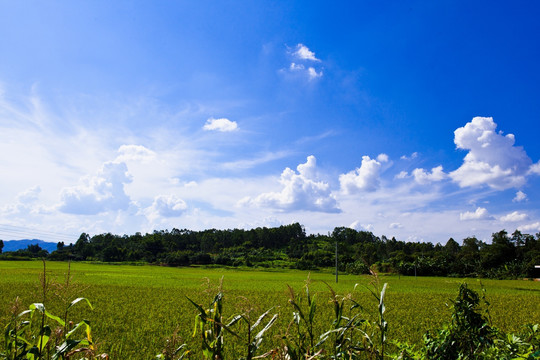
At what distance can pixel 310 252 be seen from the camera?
90.4 m

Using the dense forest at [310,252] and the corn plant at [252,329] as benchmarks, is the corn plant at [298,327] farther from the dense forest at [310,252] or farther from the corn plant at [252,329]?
the dense forest at [310,252]

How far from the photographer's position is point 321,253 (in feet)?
285

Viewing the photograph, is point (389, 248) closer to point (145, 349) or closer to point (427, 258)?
point (427, 258)

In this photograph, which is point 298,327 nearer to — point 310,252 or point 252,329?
point 252,329

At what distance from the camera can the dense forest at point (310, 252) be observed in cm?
6016

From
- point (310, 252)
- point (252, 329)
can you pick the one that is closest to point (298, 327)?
point (252, 329)

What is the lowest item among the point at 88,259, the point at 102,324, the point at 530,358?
the point at 88,259

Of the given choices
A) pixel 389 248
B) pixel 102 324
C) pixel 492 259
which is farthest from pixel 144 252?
pixel 102 324

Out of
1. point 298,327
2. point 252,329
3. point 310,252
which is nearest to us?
point 252,329

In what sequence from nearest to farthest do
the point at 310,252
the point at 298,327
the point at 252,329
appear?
1. the point at 252,329
2. the point at 298,327
3. the point at 310,252

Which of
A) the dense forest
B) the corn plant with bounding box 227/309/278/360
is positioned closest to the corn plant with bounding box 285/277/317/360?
the corn plant with bounding box 227/309/278/360

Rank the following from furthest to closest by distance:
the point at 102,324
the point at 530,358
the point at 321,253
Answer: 1. the point at 321,253
2. the point at 102,324
3. the point at 530,358

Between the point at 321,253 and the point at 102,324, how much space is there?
81293 millimetres

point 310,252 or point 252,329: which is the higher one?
point 252,329
